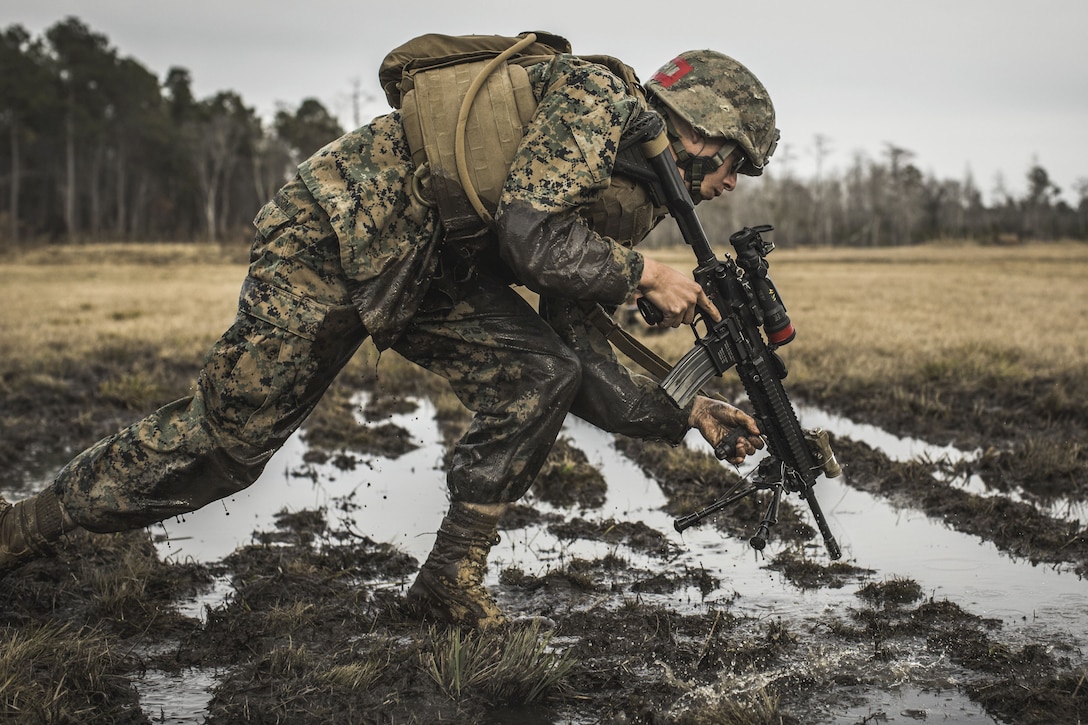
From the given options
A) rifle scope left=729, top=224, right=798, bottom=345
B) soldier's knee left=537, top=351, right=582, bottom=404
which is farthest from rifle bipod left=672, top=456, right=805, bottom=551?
soldier's knee left=537, top=351, right=582, bottom=404

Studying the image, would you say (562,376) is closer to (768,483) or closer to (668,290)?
(668,290)

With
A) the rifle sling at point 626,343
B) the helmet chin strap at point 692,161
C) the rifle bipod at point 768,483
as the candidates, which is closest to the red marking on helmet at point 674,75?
the helmet chin strap at point 692,161

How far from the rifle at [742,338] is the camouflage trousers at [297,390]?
552mm

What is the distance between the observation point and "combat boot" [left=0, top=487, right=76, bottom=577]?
3.93 m

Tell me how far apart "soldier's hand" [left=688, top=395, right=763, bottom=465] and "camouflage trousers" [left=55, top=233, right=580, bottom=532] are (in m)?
0.66

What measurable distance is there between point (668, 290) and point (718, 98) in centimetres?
79

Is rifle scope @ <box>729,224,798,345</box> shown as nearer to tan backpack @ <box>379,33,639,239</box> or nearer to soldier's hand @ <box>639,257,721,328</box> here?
soldier's hand @ <box>639,257,721,328</box>

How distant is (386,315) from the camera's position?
3.67 meters

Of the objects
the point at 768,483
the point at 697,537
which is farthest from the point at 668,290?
the point at 697,537

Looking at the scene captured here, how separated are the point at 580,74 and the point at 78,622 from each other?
2.81 metres

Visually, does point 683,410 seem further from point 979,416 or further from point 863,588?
point 979,416

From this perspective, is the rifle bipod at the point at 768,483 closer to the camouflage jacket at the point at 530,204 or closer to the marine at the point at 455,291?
the marine at the point at 455,291

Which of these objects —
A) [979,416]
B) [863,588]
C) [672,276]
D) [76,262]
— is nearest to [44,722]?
[672,276]

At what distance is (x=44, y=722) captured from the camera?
10.0 feet
